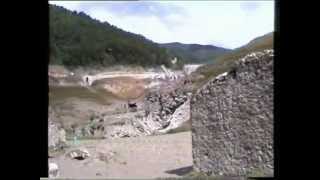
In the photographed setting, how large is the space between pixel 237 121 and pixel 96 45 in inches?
2199

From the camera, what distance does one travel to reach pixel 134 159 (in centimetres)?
1992

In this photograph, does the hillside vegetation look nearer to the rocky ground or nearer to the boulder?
the rocky ground

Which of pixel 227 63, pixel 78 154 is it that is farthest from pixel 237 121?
pixel 227 63

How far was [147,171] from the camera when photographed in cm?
1691

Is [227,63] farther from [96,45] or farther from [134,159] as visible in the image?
[96,45]

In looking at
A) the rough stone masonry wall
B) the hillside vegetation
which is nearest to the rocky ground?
the hillside vegetation

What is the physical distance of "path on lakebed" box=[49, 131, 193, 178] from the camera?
1609 centimetres

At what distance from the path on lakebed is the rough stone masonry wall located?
2078mm

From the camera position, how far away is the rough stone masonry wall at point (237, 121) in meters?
11.4

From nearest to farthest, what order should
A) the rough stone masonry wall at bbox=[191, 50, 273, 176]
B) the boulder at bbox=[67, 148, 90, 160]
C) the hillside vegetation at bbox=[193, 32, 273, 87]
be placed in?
the rough stone masonry wall at bbox=[191, 50, 273, 176]
the boulder at bbox=[67, 148, 90, 160]
the hillside vegetation at bbox=[193, 32, 273, 87]
